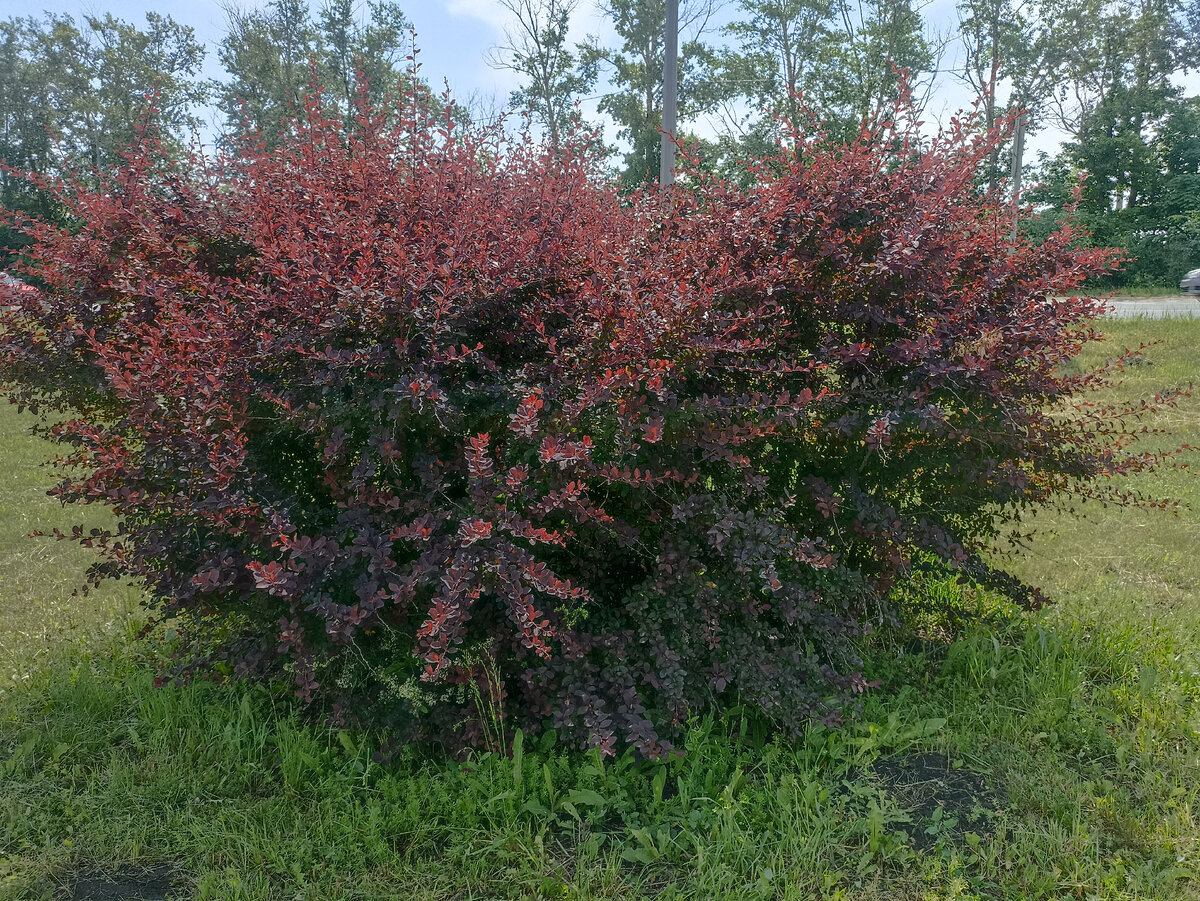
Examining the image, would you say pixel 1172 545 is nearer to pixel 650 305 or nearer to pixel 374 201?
pixel 650 305

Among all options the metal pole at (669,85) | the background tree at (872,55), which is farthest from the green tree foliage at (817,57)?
the metal pole at (669,85)

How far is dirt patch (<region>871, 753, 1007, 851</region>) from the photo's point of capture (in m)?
2.39

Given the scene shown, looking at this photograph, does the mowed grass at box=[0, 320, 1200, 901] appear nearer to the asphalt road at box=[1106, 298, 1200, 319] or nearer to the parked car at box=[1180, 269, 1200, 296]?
the asphalt road at box=[1106, 298, 1200, 319]

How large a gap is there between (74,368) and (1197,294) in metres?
19.8

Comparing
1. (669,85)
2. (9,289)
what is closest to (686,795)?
(9,289)

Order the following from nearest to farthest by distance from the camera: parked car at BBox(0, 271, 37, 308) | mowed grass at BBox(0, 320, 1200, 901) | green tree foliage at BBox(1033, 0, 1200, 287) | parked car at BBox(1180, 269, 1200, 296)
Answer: mowed grass at BBox(0, 320, 1200, 901) → parked car at BBox(0, 271, 37, 308) → parked car at BBox(1180, 269, 1200, 296) → green tree foliage at BBox(1033, 0, 1200, 287)

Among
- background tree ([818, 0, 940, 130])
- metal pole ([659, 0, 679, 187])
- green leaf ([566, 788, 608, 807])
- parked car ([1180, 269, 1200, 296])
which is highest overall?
background tree ([818, 0, 940, 130])

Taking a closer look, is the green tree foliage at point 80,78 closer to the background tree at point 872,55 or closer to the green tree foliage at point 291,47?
the green tree foliage at point 291,47

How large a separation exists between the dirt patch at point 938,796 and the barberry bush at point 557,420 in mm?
303

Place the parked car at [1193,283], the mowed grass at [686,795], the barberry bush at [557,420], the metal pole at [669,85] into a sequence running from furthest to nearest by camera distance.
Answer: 1. the parked car at [1193,283]
2. the metal pole at [669,85]
3. the barberry bush at [557,420]
4. the mowed grass at [686,795]

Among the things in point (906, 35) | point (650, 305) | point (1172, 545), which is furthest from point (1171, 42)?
point (650, 305)

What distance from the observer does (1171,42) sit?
2816cm

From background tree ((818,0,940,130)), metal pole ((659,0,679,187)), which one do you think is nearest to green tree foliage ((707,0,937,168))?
background tree ((818,0,940,130))

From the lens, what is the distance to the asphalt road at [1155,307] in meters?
12.6
